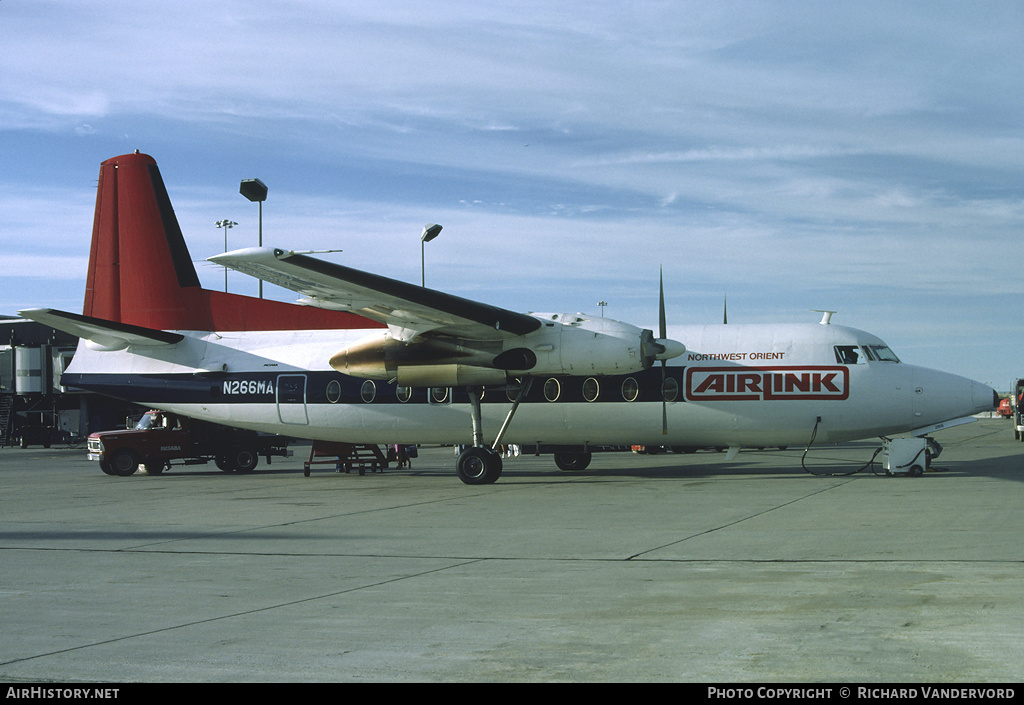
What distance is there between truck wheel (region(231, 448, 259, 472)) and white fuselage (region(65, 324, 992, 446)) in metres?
4.41

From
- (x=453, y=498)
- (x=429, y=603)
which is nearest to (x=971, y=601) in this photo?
(x=429, y=603)

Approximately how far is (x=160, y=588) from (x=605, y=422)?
1344 cm

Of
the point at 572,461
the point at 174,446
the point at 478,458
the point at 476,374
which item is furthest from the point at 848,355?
the point at 174,446

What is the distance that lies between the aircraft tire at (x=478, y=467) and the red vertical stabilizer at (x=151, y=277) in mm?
6032

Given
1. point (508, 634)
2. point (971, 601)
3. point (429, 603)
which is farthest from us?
point (429, 603)

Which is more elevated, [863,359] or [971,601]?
[863,359]

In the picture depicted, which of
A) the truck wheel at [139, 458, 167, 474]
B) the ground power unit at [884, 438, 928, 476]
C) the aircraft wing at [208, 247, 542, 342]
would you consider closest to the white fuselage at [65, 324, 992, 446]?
the ground power unit at [884, 438, 928, 476]

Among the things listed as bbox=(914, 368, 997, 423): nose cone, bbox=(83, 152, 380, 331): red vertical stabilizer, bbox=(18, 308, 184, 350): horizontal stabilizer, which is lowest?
bbox=(914, 368, 997, 423): nose cone

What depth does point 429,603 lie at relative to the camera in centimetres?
762

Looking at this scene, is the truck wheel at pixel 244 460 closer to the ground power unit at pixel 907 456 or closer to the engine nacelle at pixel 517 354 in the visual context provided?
the engine nacelle at pixel 517 354

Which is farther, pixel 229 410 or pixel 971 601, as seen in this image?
pixel 229 410

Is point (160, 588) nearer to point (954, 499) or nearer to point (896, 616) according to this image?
point (896, 616)

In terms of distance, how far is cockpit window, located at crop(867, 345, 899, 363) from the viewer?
20047 mm

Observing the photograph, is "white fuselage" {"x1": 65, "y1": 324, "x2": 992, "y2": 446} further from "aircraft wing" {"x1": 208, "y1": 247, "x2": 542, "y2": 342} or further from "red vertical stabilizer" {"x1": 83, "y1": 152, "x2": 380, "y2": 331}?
"aircraft wing" {"x1": 208, "y1": 247, "x2": 542, "y2": 342}
